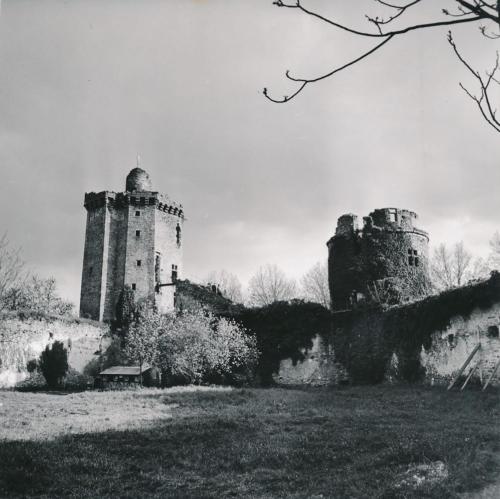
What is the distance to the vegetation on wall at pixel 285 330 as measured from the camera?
27594 millimetres

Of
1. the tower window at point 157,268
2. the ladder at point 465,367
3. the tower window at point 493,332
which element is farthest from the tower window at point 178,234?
the tower window at point 493,332

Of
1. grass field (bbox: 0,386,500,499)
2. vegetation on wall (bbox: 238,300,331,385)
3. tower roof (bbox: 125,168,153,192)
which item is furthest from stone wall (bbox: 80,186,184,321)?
grass field (bbox: 0,386,500,499)

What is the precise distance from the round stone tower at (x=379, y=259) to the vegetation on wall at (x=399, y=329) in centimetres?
443

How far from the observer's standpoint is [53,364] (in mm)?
28984

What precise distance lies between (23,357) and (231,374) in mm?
11769

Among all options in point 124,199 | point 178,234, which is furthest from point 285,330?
point 124,199

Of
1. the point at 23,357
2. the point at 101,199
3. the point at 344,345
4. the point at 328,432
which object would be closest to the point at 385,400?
the point at 328,432

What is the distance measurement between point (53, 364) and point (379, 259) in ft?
67.2

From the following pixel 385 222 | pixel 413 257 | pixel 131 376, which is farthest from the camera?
pixel 385 222

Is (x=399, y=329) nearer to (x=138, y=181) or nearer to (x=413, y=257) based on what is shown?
(x=413, y=257)

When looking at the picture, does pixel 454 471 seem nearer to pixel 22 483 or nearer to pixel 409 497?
pixel 409 497

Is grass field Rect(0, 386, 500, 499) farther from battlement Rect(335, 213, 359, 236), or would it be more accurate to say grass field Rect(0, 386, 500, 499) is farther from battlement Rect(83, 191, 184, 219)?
battlement Rect(83, 191, 184, 219)

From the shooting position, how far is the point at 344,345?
85.7 feet

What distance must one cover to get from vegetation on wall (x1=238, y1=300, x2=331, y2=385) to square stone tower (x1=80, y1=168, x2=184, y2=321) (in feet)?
40.2
